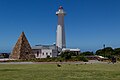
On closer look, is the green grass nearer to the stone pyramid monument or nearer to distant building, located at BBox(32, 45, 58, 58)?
the stone pyramid monument

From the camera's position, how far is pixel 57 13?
6638 cm

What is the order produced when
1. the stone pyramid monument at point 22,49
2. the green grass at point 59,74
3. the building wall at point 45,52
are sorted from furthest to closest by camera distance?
the building wall at point 45,52, the stone pyramid monument at point 22,49, the green grass at point 59,74

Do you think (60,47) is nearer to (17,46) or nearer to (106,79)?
(17,46)

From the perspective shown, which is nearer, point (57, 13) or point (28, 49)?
point (28, 49)

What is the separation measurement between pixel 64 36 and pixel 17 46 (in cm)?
2578

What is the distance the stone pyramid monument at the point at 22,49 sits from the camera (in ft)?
140

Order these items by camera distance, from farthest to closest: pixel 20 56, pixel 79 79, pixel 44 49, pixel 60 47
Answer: pixel 60 47 < pixel 44 49 < pixel 20 56 < pixel 79 79

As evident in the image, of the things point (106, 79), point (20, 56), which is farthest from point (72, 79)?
point (20, 56)

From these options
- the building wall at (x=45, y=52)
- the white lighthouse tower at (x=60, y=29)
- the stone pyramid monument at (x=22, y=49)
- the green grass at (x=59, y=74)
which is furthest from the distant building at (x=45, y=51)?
the green grass at (x=59, y=74)

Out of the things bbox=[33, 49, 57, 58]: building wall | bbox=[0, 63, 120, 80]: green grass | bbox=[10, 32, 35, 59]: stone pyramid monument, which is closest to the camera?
bbox=[0, 63, 120, 80]: green grass

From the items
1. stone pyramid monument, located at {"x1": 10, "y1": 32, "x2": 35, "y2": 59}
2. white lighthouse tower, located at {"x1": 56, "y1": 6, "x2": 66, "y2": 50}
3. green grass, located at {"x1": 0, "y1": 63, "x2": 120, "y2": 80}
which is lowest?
green grass, located at {"x1": 0, "y1": 63, "x2": 120, "y2": 80}

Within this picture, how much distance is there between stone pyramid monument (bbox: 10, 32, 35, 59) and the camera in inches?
1683

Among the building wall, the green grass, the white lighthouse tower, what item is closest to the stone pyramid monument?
the building wall

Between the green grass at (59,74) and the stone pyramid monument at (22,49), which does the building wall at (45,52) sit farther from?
the green grass at (59,74)
